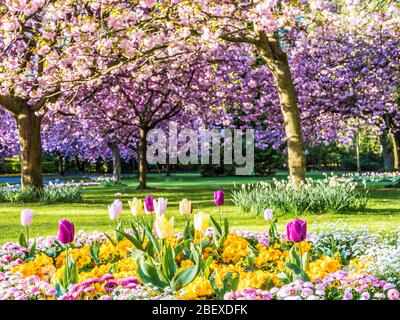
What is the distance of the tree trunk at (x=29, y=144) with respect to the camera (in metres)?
20.5

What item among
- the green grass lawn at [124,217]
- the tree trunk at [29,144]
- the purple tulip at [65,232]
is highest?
the tree trunk at [29,144]

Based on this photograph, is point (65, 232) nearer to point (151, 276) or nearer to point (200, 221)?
point (151, 276)

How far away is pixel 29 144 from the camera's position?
20.6m

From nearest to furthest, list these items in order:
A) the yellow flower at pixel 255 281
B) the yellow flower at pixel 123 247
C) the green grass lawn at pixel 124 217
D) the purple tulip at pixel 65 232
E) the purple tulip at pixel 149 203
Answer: the yellow flower at pixel 255 281 → the purple tulip at pixel 65 232 → the purple tulip at pixel 149 203 → the yellow flower at pixel 123 247 → the green grass lawn at pixel 124 217

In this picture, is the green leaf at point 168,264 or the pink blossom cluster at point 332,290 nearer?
the pink blossom cluster at point 332,290

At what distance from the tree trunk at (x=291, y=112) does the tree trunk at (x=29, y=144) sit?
9.60 metres

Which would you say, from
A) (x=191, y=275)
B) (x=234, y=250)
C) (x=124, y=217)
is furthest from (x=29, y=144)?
(x=191, y=275)

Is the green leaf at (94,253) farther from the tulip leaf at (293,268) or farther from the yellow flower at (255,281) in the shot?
the tulip leaf at (293,268)

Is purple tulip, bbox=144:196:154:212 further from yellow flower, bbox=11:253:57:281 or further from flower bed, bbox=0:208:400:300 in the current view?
yellow flower, bbox=11:253:57:281

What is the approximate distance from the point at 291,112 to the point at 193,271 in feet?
35.1

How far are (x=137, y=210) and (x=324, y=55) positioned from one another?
19639 mm

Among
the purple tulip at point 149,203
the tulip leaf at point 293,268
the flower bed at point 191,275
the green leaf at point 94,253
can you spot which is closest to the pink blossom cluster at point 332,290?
the flower bed at point 191,275

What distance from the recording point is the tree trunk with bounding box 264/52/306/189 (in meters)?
14.5

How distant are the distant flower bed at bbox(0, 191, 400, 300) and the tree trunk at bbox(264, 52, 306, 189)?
25.5 ft
